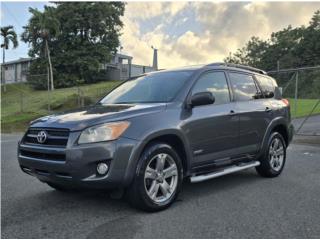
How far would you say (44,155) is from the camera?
4.95m

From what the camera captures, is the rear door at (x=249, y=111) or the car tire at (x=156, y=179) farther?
the rear door at (x=249, y=111)

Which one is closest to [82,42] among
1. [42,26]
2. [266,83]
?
[42,26]

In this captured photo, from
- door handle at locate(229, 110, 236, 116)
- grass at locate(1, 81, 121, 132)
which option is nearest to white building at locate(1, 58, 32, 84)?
grass at locate(1, 81, 121, 132)

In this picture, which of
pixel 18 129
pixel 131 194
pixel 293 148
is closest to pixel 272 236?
pixel 131 194

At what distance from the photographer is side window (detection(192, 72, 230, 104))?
6.02 m

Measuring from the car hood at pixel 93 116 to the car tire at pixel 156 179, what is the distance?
18.2 inches

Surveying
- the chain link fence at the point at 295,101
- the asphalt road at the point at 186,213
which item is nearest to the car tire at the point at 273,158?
the asphalt road at the point at 186,213

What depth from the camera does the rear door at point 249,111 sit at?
21.4ft

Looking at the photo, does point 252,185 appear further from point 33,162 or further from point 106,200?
point 33,162

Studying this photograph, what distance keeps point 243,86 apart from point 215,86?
2.62ft

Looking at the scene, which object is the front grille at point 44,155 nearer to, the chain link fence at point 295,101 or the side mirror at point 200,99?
the side mirror at point 200,99

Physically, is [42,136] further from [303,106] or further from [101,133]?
[303,106]

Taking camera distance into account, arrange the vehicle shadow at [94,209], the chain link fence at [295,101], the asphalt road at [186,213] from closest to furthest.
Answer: the asphalt road at [186,213]
the vehicle shadow at [94,209]
the chain link fence at [295,101]

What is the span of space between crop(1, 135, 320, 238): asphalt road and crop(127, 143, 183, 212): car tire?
143 mm
